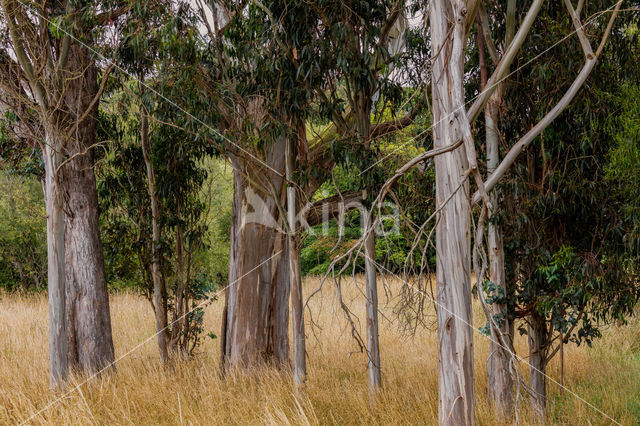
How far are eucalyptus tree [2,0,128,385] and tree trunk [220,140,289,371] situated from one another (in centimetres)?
171

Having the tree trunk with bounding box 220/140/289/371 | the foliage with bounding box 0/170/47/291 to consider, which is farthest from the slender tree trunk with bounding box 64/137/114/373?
the foliage with bounding box 0/170/47/291

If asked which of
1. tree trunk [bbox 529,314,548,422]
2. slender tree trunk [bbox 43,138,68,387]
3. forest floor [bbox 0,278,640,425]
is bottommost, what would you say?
forest floor [bbox 0,278,640,425]

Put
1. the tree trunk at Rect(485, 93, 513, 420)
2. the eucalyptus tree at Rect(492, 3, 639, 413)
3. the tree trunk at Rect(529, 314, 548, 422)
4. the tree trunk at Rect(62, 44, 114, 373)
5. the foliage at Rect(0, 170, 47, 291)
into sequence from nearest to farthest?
the eucalyptus tree at Rect(492, 3, 639, 413) → the tree trunk at Rect(485, 93, 513, 420) → the tree trunk at Rect(529, 314, 548, 422) → the tree trunk at Rect(62, 44, 114, 373) → the foliage at Rect(0, 170, 47, 291)

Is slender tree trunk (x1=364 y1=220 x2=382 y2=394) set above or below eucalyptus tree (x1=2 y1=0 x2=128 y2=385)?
below

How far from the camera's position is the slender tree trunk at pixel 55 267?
603 centimetres

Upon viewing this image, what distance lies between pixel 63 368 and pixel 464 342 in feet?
15.4

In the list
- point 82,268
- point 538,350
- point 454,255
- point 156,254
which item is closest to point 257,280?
point 156,254

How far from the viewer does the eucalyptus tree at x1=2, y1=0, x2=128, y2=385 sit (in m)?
6.13

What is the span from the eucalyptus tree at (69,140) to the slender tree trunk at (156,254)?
0.74 metres

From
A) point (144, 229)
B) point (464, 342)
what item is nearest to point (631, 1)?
point (464, 342)

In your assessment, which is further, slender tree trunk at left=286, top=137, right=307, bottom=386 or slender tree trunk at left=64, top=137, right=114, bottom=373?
slender tree trunk at left=64, top=137, right=114, bottom=373

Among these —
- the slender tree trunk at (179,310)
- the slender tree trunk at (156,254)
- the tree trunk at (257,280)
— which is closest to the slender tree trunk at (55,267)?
the slender tree trunk at (156,254)

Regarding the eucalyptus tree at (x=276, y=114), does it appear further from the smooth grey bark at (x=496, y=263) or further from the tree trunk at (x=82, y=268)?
the tree trunk at (x=82, y=268)

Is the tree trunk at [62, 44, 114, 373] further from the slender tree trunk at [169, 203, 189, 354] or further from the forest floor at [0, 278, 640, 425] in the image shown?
the slender tree trunk at [169, 203, 189, 354]
